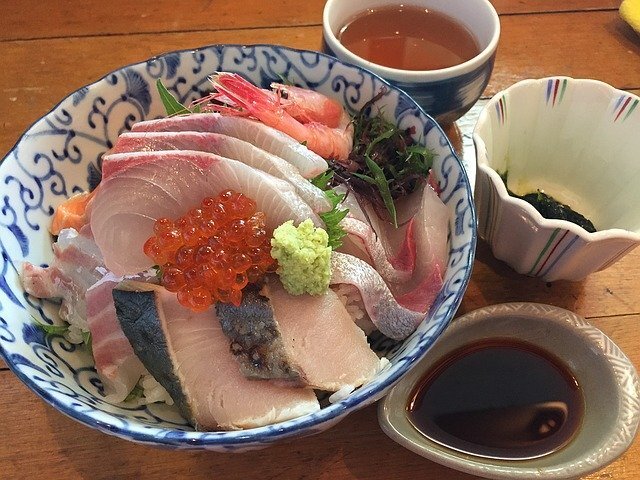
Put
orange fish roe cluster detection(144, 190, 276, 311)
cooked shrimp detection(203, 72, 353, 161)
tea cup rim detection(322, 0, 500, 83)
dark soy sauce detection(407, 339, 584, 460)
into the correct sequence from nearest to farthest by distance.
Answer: orange fish roe cluster detection(144, 190, 276, 311)
dark soy sauce detection(407, 339, 584, 460)
cooked shrimp detection(203, 72, 353, 161)
tea cup rim detection(322, 0, 500, 83)

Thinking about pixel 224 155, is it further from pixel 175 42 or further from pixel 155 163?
pixel 175 42

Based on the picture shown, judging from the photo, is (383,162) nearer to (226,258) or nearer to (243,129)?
(243,129)

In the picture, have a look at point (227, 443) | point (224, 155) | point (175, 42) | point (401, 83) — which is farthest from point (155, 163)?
point (175, 42)

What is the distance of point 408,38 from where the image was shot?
1910 millimetres

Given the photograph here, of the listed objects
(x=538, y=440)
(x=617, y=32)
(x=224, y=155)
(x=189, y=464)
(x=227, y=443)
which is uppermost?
(x=617, y=32)

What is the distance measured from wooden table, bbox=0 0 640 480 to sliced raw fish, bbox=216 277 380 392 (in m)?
0.23

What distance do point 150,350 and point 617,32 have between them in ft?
7.02

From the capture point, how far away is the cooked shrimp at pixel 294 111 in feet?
4.83

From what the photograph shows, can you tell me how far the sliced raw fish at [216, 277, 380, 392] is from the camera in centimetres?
115

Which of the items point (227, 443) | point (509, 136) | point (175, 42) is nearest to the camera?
point (227, 443)

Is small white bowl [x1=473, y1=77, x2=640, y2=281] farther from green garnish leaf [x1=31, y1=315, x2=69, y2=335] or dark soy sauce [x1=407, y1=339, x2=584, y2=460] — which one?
green garnish leaf [x1=31, y1=315, x2=69, y2=335]

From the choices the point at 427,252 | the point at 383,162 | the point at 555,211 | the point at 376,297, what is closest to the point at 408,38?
→ the point at 383,162

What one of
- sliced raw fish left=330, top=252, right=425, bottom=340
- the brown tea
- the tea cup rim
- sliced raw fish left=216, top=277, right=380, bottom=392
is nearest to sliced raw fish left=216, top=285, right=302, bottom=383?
sliced raw fish left=216, top=277, right=380, bottom=392

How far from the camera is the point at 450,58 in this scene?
6.06ft
